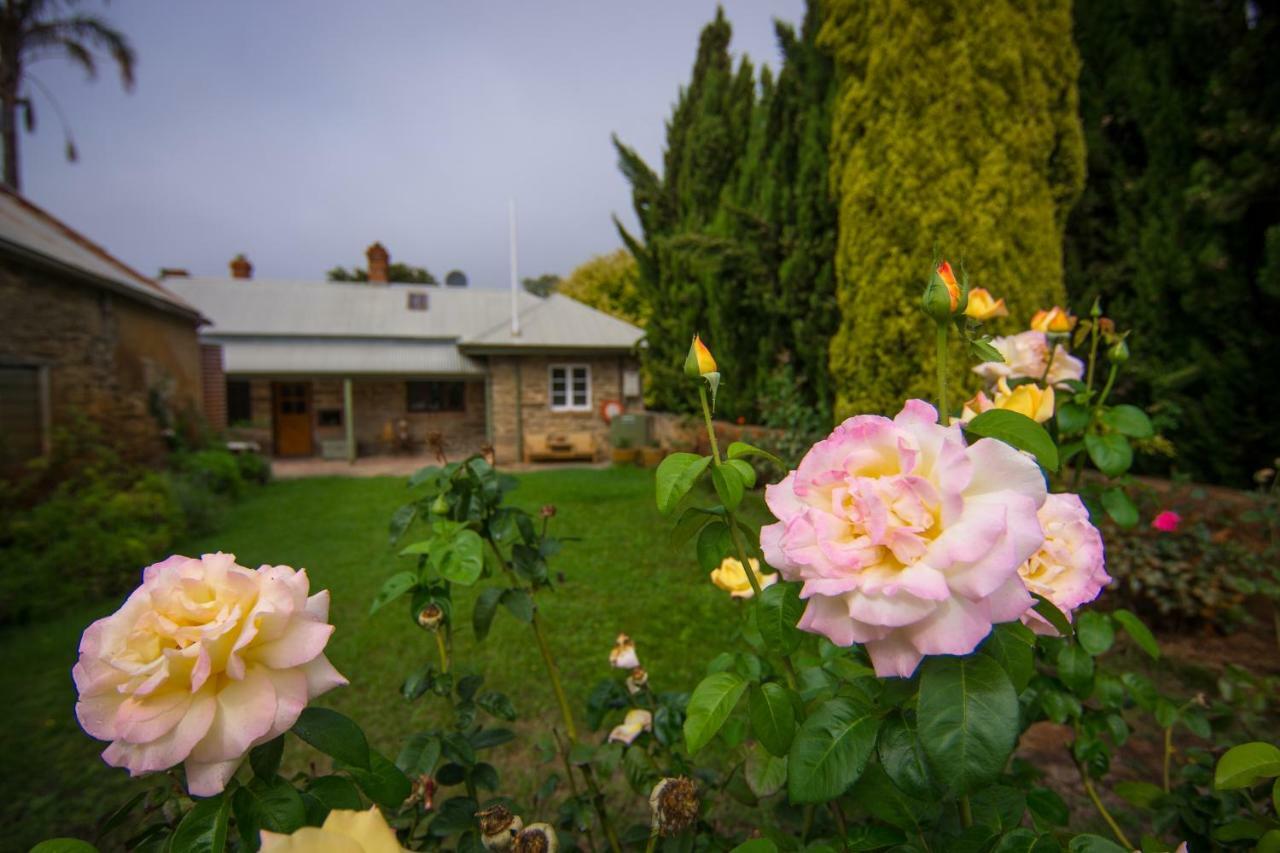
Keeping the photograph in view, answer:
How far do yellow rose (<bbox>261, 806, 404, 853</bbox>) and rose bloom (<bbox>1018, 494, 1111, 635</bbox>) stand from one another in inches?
27.7

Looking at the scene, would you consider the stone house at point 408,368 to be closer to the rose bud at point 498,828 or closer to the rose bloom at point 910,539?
the rose bud at point 498,828

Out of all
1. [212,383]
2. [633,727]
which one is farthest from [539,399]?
[633,727]

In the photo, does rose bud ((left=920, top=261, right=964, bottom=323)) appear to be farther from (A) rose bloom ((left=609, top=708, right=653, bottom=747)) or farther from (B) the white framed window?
(B) the white framed window

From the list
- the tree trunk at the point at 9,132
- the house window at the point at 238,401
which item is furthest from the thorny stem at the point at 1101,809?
the tree trunk at the point at 9,132

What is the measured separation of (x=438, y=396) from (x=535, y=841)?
51.3 feet

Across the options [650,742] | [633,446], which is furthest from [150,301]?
[650,742]

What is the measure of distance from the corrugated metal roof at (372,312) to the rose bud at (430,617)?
1245 centimetres

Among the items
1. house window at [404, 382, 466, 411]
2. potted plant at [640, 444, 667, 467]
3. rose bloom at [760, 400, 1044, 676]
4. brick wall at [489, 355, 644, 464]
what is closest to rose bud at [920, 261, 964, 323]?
rose bloom at [760, 400, 1044, 676]

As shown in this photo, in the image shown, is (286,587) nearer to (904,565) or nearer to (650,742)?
(904,565)

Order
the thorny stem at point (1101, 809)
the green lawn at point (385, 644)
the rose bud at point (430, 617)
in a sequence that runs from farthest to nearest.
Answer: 1. the green lawn at point (385, 644)
2. the rose bud at point (430, 617)
3. the thorny stem at point (1101, 809)

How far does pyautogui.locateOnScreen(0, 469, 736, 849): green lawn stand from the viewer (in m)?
2.44

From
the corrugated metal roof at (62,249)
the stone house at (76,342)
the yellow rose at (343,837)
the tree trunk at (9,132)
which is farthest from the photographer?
the tree trunk at (9,132)

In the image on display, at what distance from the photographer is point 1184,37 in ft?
→ 13.0

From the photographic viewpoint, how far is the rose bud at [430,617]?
1172 mm
